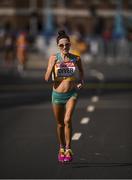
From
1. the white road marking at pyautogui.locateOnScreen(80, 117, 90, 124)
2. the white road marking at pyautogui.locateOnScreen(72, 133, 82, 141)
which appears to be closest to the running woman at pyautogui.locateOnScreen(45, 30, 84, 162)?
the white road marking at pyautogui.locateOnScreen(72, 133, 82, 141)

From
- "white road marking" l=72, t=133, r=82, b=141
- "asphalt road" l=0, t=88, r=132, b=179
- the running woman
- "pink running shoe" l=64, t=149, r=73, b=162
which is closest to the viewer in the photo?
"asphalt road" l=0, t=88, r=132, b=179

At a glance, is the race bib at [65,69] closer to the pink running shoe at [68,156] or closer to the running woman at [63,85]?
the running woman at [63,85]

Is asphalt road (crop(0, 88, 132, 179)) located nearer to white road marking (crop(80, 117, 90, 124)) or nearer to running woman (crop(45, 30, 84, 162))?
white road marking (crop(80, 117, 90, 124))

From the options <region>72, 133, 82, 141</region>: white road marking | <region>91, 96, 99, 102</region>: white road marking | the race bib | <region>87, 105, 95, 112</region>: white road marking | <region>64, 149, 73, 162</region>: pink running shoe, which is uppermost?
the race bib

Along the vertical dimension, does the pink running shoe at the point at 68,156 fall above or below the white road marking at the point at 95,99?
above

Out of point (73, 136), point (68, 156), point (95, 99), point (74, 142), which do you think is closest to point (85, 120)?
point (73, 136)

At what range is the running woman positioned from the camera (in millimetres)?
12289

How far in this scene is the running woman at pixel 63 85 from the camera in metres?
12.3

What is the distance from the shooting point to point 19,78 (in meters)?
37.0

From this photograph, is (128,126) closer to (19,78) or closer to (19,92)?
(19,92)

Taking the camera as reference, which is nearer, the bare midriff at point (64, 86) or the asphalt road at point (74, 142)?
the asphalt road at point (74, 142)

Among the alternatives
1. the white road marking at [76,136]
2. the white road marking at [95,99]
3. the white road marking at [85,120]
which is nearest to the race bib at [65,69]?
the white road marking at [76,136]

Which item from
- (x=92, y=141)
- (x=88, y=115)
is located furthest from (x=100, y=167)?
(x=88, y=115)

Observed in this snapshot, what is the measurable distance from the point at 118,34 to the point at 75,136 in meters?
47.9
